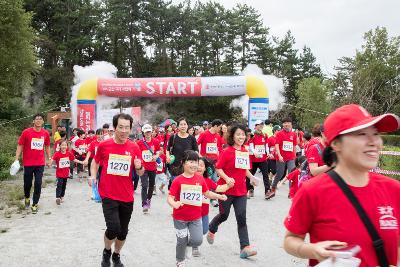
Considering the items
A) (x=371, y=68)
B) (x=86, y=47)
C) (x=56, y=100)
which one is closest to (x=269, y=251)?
(x=371, y=68)

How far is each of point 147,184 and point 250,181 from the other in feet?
10.8

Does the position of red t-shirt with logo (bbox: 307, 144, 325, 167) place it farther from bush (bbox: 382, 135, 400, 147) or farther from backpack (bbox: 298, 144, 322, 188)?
bush (bbox: 382, 135, 400, 147)

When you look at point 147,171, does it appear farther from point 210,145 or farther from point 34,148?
point 34,148

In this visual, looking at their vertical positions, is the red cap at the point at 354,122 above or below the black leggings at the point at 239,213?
above

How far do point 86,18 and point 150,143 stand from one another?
1421 inches

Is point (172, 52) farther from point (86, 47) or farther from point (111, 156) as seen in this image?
point (111, 156)

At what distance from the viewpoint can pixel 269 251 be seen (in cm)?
619

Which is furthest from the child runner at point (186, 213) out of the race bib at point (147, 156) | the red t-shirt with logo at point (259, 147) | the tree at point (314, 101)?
the tree at point (314, 101)

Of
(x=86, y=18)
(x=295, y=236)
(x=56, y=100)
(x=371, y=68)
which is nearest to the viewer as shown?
(x=295, y=236)

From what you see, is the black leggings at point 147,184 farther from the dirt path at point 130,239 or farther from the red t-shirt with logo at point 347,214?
the red t-shirt with logo at point 347,214

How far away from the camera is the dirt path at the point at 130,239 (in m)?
5.75

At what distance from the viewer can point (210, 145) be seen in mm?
10297

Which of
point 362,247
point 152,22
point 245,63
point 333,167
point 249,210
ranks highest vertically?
point 152,22

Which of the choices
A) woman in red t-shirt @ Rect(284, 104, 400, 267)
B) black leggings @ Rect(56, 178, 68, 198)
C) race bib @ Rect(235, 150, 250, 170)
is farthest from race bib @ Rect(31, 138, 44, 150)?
woman in red t-shirt @ Rect(284, 104, 400, 267)
